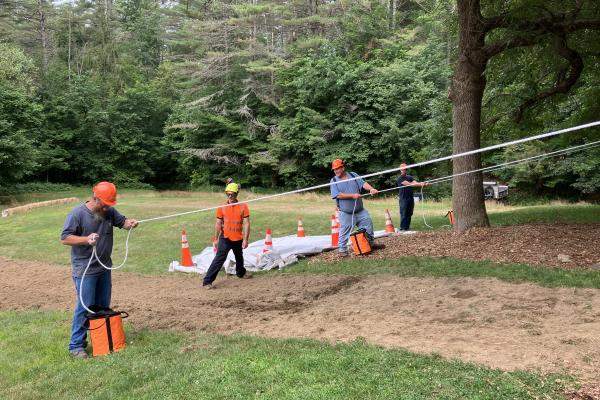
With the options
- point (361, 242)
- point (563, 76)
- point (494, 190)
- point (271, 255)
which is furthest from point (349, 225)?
point (494, 190)

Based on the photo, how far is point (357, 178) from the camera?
30.1 ft

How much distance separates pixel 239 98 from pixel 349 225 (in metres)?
33.8

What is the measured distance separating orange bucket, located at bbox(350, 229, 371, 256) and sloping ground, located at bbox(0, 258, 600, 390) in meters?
1.28

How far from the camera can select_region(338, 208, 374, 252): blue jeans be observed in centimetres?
941

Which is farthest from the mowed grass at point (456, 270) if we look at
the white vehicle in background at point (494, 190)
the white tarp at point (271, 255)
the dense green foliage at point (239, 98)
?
the white vehicle in background at point (494, 190)

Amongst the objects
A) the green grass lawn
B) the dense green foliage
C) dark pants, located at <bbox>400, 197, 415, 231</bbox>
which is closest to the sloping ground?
the green grass lawn

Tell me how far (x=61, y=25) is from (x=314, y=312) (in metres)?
61.9

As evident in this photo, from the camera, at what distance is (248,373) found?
4.18m

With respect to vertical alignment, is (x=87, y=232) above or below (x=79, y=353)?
above

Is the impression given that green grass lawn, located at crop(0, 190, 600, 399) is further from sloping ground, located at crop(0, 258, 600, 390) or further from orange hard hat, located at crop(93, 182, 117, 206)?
orange hard hat, located at crop(93, 182, 117, 206)

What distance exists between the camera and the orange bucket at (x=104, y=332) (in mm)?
5512

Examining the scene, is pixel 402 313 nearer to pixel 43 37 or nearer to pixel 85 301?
pixel 85 301

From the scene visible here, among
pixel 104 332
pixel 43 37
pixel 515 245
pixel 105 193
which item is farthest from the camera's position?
pixel 43 37

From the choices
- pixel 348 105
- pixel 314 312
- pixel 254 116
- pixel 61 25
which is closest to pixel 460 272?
pixel 314 312
